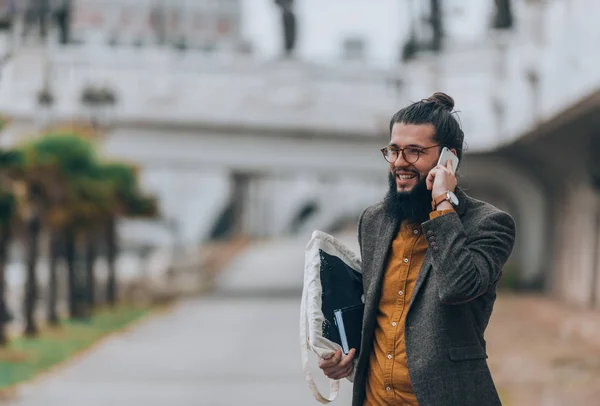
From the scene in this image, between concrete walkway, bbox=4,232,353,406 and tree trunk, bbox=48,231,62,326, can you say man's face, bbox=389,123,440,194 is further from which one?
tree trunk, bbox=48,231,62,326

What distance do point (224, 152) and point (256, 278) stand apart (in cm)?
676

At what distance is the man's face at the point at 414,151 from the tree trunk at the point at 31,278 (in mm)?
14762

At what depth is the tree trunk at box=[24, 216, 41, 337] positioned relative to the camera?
18016 millimetres

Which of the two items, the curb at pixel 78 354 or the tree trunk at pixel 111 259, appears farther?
the tree trunk at pixel 111 259

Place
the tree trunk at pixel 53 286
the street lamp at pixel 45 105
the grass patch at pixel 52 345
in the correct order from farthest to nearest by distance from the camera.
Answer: the street lamp at pixel 45 105 → the tree trunk at pixel 53 286 → the grass patch at pixel 52 345

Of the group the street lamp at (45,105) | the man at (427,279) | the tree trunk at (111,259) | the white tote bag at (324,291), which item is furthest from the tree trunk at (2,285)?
the man at (427,279)

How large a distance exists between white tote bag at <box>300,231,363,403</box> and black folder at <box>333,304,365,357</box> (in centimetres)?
2

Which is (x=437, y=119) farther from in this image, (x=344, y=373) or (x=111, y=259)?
(x=111, y=259)

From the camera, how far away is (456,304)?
3.79m

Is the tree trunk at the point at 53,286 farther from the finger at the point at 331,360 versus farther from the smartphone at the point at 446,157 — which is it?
the smartphone at the point at 446,157

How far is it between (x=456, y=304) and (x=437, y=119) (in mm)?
584

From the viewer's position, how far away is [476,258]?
3725 mm

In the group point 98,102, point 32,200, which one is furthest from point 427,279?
point 98,102

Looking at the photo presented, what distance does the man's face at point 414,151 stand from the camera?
12.8 feet
